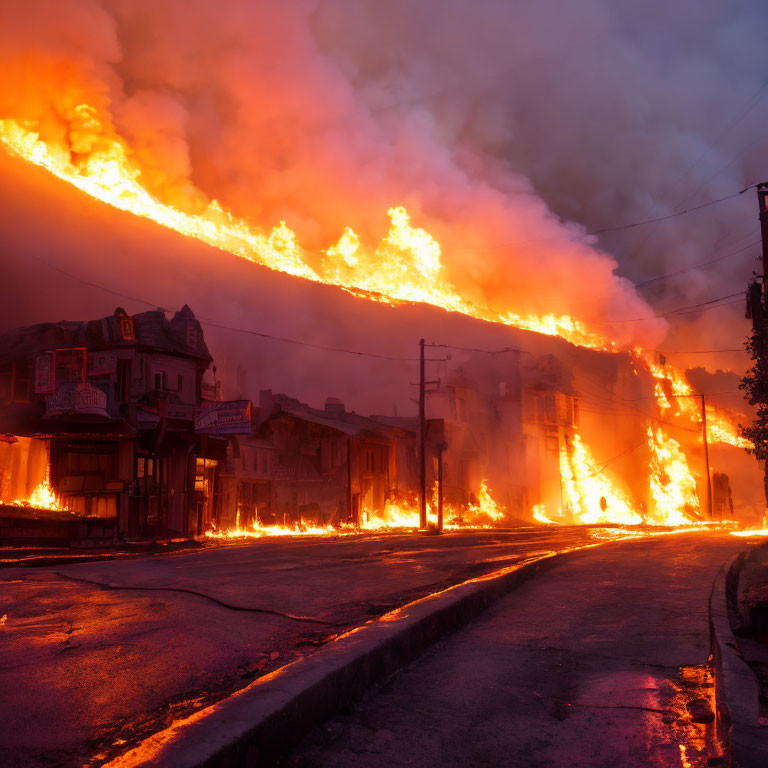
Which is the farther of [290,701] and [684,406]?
[684,406]

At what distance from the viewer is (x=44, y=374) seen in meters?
30.1

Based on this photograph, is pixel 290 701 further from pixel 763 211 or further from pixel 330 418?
pixel 330 418

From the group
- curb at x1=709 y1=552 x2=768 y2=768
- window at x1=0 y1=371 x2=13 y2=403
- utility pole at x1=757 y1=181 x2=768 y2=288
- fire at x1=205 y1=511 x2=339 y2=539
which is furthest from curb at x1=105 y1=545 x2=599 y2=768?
window at x1=0 y1=371 x2=13 y2=403

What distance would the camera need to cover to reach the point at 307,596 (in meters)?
8.51

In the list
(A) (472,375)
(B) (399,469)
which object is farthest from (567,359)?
(B) (399,469)

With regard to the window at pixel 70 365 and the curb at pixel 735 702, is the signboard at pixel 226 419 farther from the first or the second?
the curb at pixel 735 702

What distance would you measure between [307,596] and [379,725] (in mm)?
4550

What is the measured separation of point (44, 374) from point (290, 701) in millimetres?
30045

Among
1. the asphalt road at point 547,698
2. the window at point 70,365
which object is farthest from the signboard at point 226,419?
the asphalt road at point 547,698

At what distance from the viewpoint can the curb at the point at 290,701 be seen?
3072 millimetres

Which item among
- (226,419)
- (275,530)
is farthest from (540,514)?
(226,419)

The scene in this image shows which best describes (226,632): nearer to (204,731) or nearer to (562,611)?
(204,731)

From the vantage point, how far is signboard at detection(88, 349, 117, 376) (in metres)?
33.2

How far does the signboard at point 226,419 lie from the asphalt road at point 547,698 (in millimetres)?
23612
